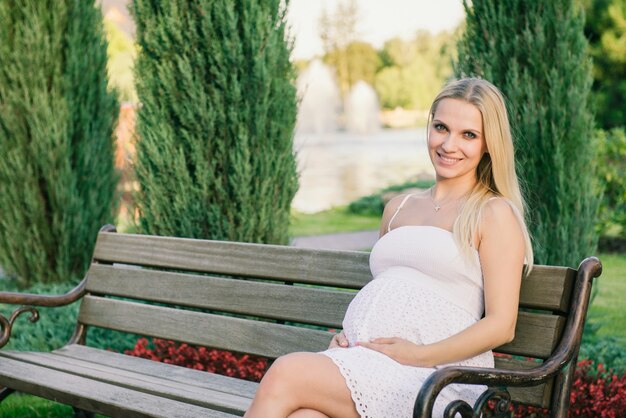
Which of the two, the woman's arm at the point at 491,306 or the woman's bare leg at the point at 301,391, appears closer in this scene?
the woman's bare leg at the point at 301,391

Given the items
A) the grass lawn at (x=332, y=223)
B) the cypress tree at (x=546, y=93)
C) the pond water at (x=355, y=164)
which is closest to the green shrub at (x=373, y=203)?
the grass lawn at (x=332, y=223)

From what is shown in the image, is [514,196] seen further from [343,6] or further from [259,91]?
[343,6]

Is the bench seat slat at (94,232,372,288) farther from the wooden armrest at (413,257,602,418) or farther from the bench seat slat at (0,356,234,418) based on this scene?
the wooden armrest at (413,257,602,418)

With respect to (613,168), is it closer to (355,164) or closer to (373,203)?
(373,203)

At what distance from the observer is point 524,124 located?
5074 mm

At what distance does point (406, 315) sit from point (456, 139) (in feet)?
2.05

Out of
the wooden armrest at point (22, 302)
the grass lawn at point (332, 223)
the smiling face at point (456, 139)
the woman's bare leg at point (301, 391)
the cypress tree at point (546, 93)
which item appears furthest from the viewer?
the grass lawn at point (332, 223)

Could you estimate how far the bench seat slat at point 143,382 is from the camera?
310 centimetres

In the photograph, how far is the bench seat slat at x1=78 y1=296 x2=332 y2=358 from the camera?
3498 mm

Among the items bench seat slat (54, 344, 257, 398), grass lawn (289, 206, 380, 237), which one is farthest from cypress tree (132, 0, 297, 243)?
grass lawn (289, 206, 380, 237)

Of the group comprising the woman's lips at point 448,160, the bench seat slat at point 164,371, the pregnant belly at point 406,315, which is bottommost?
the bench seat slat at point 164,371

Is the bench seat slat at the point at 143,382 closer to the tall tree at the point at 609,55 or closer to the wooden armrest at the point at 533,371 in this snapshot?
the wooden armrest at the point at 533,371

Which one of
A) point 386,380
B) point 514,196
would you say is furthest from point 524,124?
point 386,380

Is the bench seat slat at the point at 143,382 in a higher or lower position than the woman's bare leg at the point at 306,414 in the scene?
lower
